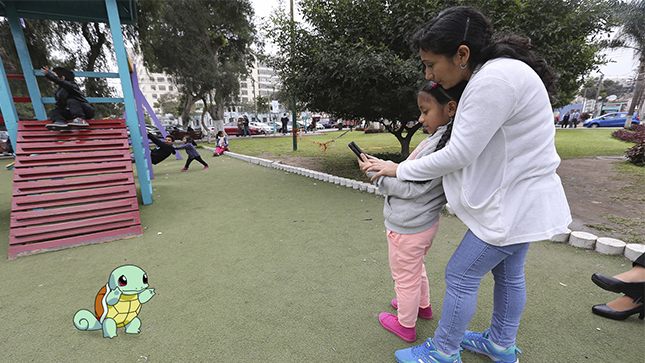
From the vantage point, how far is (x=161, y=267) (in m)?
2.73

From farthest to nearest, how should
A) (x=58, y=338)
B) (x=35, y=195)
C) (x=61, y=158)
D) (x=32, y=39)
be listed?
(x=32, y=39), (x=61, y=158), (x=35, y=195), (x=58, y=338)

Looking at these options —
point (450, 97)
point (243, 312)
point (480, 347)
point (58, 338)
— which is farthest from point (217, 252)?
point (450, 97)

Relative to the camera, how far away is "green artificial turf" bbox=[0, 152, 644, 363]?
1.73 meters

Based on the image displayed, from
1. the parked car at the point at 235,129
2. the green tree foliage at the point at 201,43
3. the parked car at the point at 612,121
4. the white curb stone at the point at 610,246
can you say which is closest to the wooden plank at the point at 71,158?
the white curb stone at the point at 610,246

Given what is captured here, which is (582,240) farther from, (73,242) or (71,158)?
(71,158)

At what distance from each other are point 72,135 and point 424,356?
206 inches

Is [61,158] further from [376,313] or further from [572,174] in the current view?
[572,174]

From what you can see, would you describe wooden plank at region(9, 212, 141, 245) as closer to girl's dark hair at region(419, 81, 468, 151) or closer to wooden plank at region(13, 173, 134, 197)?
wooden plank at region(13, 173, 134, 197)

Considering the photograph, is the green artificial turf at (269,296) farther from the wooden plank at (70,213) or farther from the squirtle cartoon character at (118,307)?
the wooden plank at (70,213)

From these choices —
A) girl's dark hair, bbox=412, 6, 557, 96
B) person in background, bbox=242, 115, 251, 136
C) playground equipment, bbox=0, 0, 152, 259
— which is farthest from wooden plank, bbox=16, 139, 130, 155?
person in background, bbox=242, 115, 251, 136

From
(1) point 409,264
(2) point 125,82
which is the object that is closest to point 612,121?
(1) point 409,264

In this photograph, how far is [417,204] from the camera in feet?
4.85

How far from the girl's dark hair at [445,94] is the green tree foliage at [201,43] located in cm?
1395

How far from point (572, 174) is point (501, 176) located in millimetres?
6780
